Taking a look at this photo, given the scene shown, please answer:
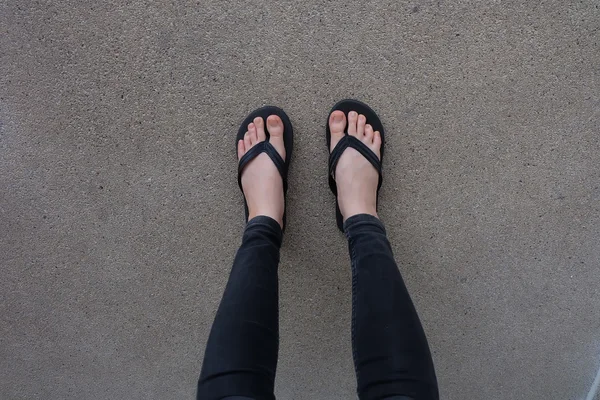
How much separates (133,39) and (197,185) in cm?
41

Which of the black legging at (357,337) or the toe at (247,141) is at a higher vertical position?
the toe at (247,141)

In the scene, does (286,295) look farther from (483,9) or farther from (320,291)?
(483,9)

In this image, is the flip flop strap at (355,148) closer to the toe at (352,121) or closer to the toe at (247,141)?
the toe at (352,121)

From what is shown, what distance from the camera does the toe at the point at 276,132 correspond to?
99 centimetres

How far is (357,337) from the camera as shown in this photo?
76cm

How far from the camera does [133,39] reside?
3.19 feet

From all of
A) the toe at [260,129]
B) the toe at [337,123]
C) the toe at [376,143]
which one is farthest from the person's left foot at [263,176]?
the toe at [376,143]

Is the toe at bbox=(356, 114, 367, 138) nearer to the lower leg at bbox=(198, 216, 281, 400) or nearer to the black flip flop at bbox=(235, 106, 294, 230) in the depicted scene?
the black flip flop at bbox=(235, 106, 294, 230)

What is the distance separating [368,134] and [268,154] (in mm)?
274

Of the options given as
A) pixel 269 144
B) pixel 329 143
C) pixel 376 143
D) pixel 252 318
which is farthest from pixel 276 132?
pixel 252 318

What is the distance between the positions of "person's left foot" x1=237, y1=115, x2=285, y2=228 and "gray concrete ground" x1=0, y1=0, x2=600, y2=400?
5 cm

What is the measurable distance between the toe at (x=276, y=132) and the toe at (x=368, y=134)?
0.73 feet

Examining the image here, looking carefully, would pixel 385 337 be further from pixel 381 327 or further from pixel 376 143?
pixel 376 143

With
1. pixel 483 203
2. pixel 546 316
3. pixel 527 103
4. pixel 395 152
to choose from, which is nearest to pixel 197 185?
pixel 395 152
